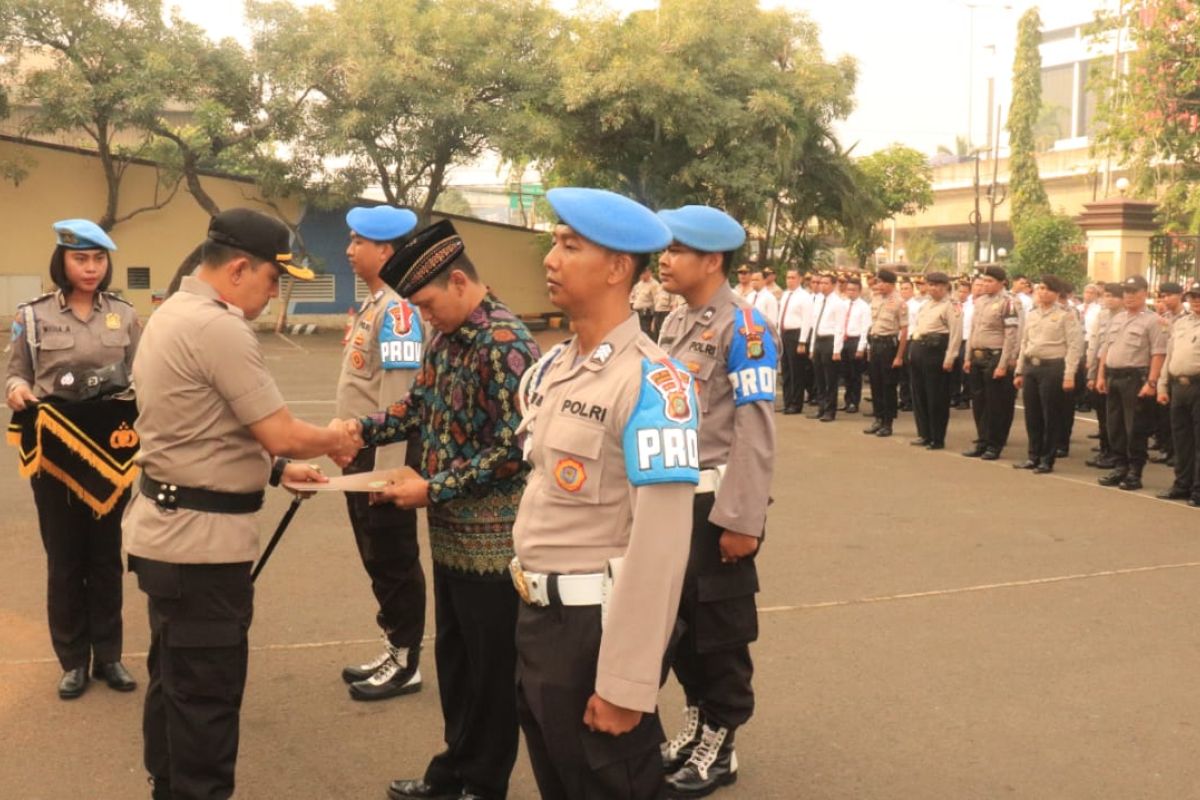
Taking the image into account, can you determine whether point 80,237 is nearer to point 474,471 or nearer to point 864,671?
point 474,471

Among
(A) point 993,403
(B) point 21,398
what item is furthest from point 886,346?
(B) point 21,398

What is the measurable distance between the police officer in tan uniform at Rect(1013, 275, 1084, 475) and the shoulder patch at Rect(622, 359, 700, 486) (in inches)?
383

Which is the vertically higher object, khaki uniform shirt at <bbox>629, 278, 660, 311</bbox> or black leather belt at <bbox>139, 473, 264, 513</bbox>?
khaki uniform shirt at <bbox>629, 278, 660, 311</bbox>

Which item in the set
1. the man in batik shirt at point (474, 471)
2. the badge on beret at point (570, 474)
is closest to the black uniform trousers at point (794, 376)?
the man in batik shirt at point (474, 471)

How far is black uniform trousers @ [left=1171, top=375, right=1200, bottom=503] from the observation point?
10.4 meters

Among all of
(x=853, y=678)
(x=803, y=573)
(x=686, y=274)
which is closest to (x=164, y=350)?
(x=686, y=274)

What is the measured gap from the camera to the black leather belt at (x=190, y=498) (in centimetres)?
363

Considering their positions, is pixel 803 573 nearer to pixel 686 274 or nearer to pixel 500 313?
pixel 686 274

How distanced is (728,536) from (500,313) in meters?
1.08

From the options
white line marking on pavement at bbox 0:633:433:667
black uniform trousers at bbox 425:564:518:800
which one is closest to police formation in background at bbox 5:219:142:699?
white line marking on pavement at bbox 0:633:433:667

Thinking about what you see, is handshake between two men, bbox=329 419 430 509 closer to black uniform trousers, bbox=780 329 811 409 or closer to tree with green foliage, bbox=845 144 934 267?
black uniform trousers, bbox=780 329 811 409

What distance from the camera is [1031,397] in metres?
12.3

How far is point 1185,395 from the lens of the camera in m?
10.5

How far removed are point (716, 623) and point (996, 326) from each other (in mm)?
9468
